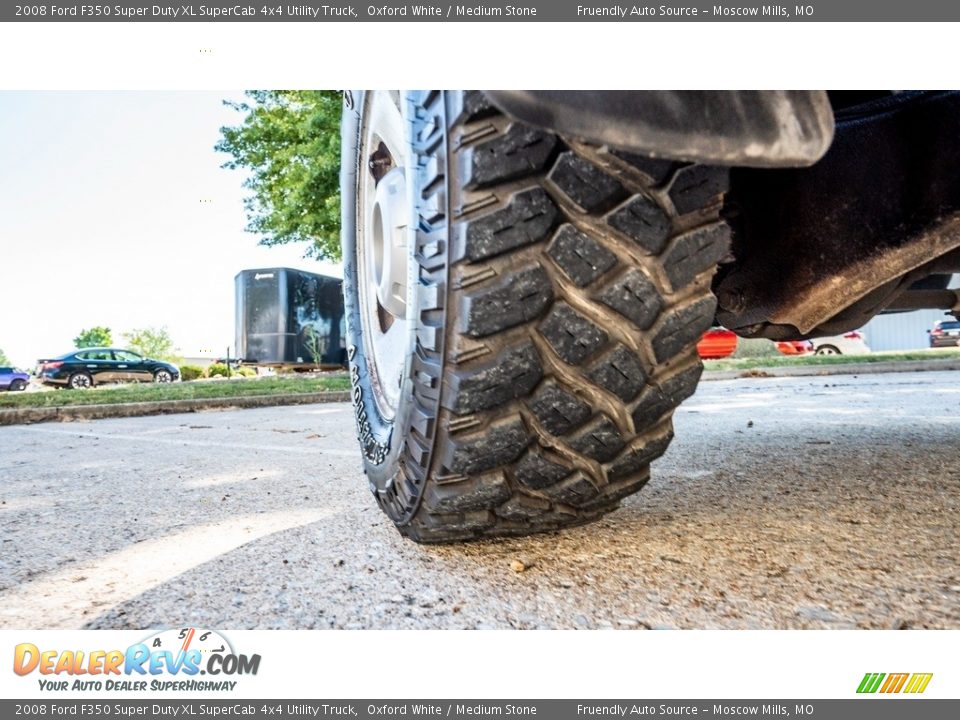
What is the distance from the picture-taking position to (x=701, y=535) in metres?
1.25

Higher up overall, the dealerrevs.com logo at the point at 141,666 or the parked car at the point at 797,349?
the dealerrevs.com logo at the point at 141,666

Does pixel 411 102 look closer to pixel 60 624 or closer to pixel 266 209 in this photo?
pixel 60 624

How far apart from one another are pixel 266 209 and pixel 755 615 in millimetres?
13173

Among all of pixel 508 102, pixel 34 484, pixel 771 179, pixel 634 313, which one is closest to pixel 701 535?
pixel 634 313

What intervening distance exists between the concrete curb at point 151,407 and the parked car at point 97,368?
33.2ft

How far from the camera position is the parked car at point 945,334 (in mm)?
17500

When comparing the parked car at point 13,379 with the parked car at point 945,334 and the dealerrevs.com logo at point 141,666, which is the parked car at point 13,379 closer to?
the dealerrevs.com logo at point 141,666

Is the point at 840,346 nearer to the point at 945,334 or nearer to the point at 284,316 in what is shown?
the point at 945,334

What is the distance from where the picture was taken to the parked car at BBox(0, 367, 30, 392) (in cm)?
1819

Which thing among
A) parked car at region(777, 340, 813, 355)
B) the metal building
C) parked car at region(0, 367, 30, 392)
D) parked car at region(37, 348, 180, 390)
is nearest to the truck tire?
parked car at region(777, 340, 813, 355)

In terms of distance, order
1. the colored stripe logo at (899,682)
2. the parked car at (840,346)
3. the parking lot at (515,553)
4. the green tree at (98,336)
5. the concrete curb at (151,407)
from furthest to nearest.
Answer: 1. the green tree at (98,336)
2. the parked car at (840,346)
3. the concrete curb at (151,407)
4. the parking lot at (515,553)
5. the colored stripe logo at (899,682)

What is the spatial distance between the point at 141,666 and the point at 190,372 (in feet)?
64.1

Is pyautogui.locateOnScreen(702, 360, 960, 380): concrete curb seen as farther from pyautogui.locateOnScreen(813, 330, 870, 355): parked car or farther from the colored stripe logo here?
the colored stripe logo

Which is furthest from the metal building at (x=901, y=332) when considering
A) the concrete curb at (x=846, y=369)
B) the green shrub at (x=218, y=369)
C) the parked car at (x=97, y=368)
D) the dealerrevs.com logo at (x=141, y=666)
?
the dealerrevs.com logo at (x=141, y=666)
